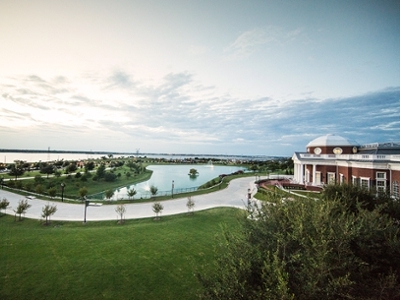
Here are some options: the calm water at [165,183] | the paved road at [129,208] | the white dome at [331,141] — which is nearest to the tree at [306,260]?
the paved road at [129,208]

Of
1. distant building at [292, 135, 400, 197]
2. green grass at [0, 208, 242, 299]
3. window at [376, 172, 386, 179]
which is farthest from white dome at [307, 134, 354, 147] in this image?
green grass at [0, 208, 242, 299]

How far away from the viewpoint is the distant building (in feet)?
63.9

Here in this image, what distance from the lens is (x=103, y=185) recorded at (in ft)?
137

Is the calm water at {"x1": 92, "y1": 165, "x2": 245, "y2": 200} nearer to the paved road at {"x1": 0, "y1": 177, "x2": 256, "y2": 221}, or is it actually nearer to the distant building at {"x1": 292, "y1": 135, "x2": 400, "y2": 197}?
the paved road at {"x1": 0, "y1": 177, "x2": 256, "y2": 221}

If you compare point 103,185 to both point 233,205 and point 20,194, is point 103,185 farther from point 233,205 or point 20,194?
point 233,205

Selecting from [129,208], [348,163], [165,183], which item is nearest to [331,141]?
[348,163]

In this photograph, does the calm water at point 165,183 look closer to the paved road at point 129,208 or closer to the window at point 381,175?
the paved road at point 129,208

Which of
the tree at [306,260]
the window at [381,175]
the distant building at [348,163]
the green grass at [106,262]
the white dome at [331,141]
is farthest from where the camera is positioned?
the white dome at [331,141]

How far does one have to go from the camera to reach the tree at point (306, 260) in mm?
4109

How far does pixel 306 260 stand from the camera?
453 cm

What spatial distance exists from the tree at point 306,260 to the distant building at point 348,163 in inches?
530

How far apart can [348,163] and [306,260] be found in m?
24.6

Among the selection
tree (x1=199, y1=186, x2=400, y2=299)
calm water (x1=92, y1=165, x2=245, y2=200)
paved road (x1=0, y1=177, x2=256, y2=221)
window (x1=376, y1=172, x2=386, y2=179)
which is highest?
window (x1=376, y1=172, x2=386, y2=179)

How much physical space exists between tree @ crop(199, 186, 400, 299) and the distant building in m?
13.5
